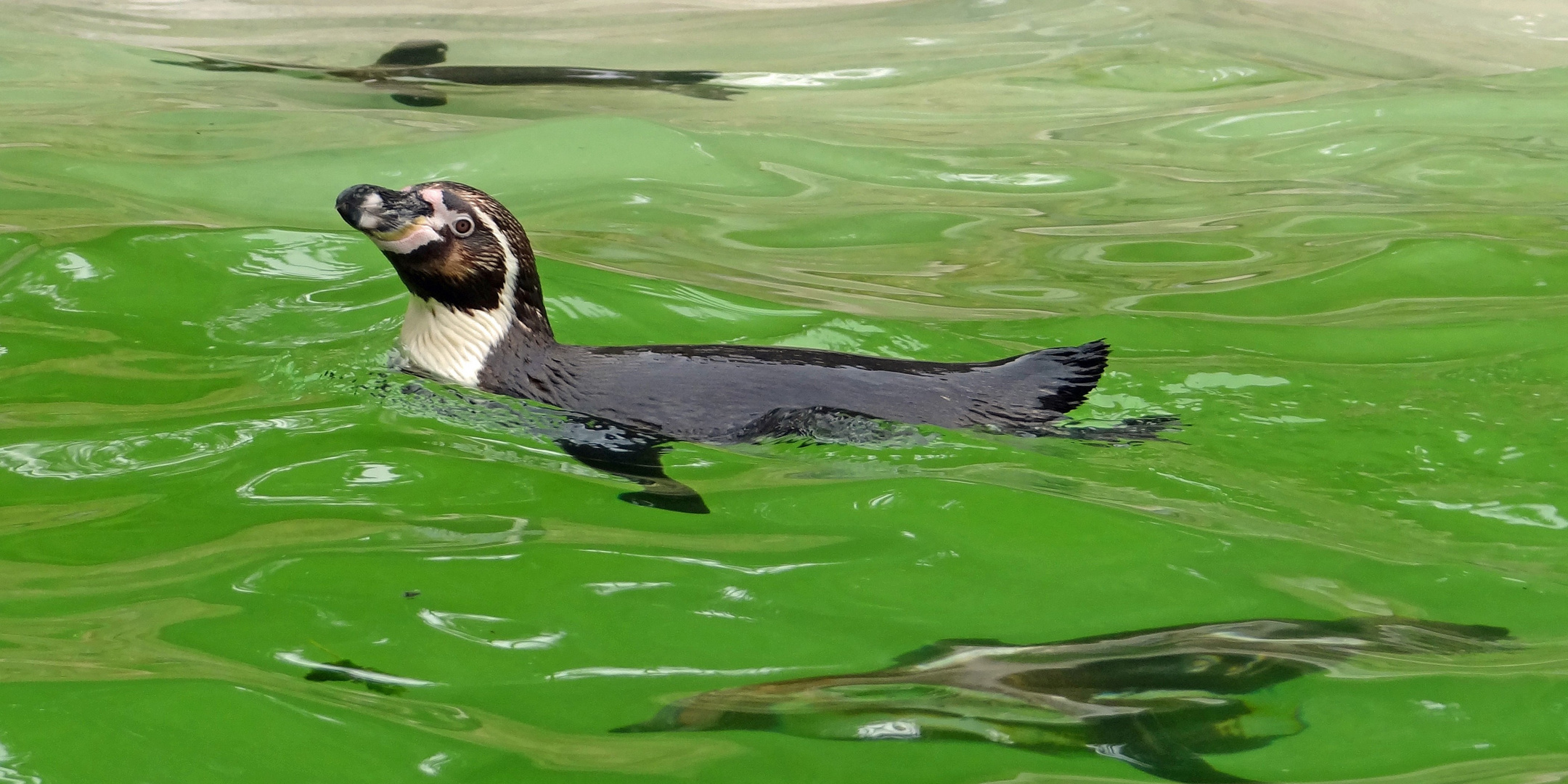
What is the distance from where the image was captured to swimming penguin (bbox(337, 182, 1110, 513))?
4.57 meters

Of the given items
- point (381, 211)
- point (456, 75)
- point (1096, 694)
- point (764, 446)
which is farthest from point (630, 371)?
point (456, 75)

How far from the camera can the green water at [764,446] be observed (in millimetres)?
3016

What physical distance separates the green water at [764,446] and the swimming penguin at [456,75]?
26 centimetres

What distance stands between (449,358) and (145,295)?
2228 mm

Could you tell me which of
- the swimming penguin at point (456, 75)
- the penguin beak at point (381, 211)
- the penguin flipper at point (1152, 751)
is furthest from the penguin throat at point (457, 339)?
the swimming penguin at point (456, 75)

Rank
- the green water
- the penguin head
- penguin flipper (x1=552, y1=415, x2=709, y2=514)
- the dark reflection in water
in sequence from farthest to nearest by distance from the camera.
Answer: the penguin head
penguin flipper (x1=552, y1=415, x2=709, y2=514)
the green water
the dark reflection in water

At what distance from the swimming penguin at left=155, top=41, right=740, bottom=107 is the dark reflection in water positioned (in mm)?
8863

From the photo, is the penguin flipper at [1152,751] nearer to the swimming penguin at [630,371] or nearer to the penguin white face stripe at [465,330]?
the swimming penguin at [630,371]

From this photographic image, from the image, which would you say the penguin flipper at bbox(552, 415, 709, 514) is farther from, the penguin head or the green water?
the penguin head

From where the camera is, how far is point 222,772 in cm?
266

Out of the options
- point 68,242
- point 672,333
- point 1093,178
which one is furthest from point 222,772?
point 1093,178

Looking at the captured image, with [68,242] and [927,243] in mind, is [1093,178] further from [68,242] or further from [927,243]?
[68,242]

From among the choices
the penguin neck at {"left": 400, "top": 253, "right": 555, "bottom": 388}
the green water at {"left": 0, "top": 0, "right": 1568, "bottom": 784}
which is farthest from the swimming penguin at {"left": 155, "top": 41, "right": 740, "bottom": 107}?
the penguin neck at {"left": 400, "top": 253, "right": 555, "bottom": 388}

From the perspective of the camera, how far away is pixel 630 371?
187 inches
